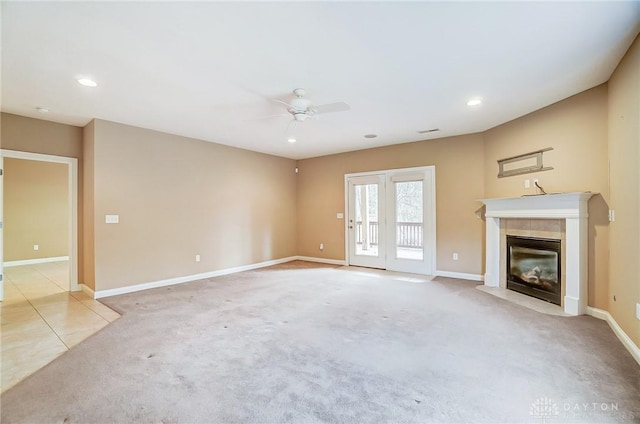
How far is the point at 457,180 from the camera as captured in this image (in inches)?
217

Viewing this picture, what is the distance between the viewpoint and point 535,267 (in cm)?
426

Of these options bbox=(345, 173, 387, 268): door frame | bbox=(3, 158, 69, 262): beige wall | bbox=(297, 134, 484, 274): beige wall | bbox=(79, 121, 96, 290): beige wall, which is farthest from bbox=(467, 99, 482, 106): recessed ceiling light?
Answer: bbox=(3, 158, 69, 262): beige wall

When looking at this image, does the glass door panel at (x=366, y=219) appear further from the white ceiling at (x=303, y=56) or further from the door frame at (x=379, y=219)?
the white ceiling at (x=303, y=56)

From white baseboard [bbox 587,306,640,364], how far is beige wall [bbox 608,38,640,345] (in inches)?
2.1

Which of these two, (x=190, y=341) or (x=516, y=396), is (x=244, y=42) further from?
(x=516, y=396)

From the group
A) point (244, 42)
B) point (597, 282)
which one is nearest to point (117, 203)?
point (244, 42)

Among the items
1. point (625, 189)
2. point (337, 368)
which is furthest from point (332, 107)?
point (625, 189)

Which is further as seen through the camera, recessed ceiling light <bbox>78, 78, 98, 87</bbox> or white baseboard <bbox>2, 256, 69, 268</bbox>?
white baseboard <bbox>2, 256, 69, 268</bbox>

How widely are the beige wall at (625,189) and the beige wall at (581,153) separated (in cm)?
19

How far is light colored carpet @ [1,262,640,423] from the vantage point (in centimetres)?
189

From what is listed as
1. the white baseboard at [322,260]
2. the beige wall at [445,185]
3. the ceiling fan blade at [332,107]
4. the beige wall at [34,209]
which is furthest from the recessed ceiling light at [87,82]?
the beige wall at [34,209]

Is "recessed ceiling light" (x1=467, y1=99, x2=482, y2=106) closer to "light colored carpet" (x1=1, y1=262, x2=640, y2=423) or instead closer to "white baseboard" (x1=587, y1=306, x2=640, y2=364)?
"light colored carpet" (x1=1, y1=262, x2=640, y2=423)

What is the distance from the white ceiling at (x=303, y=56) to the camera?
2.11 metres

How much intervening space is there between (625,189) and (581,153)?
100cm
